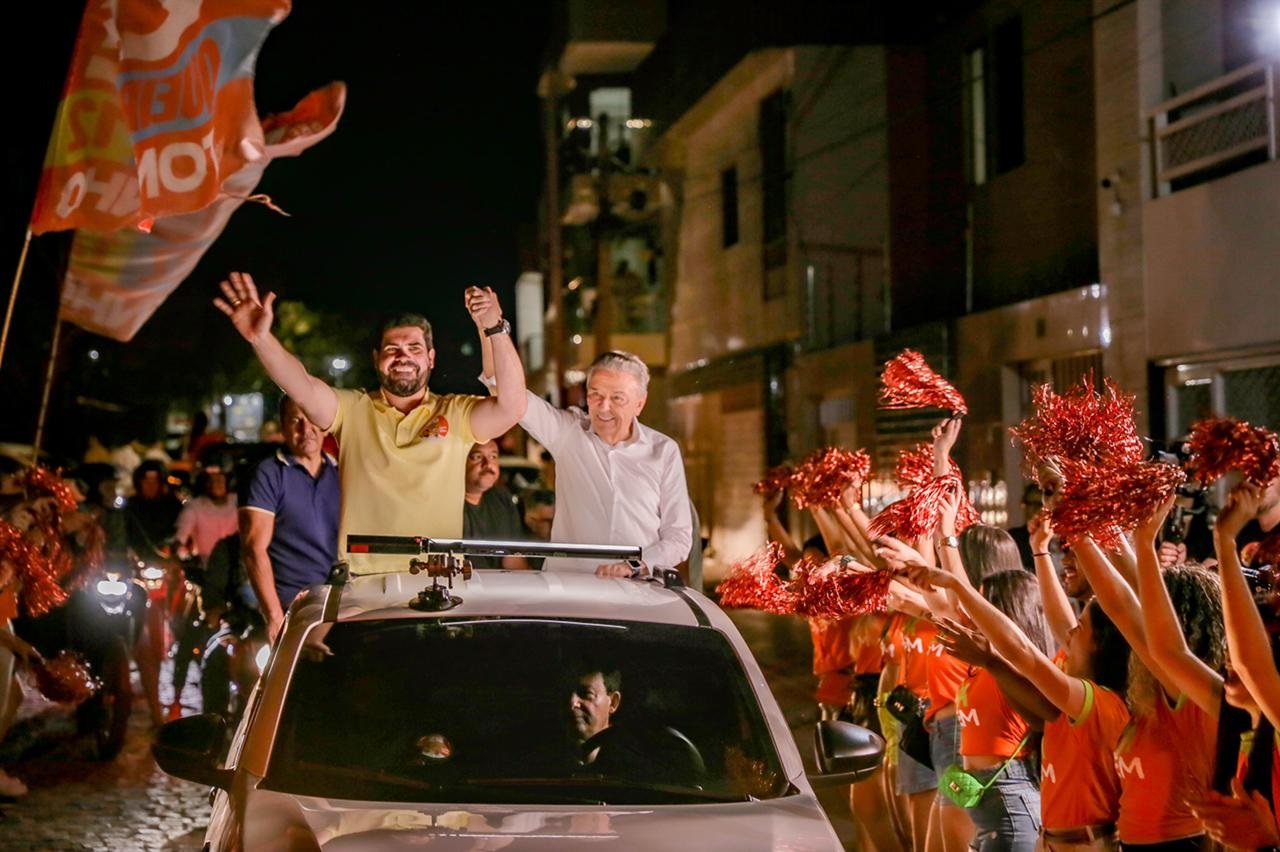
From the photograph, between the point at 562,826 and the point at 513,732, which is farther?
the point at 513,732

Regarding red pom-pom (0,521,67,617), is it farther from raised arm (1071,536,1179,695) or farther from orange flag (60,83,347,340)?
orange flag (60,83,347,340)

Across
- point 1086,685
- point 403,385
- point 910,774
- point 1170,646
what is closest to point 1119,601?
point 1170,646

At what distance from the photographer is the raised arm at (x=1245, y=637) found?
12.8 ft

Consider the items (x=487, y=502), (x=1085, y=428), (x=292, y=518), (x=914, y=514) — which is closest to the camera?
(x=1085, y=428)

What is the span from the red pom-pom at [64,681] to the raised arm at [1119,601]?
5.11 metres

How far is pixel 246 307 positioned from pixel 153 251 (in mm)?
8071

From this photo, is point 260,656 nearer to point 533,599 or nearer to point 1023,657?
point 533,599

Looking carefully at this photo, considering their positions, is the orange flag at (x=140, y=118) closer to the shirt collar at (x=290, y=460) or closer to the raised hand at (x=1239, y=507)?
the shirt collar at (x=290, y=460)

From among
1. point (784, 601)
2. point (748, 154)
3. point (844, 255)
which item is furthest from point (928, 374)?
point (748, 154)

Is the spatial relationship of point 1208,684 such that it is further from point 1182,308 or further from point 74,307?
point 74,307

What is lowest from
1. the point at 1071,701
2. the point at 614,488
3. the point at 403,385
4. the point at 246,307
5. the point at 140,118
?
the point at 1071,701

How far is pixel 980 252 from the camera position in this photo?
18.3m

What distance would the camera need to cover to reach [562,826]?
3.99 metres

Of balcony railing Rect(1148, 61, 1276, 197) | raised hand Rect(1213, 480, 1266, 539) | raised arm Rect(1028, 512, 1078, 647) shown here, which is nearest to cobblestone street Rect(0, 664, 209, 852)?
raised arm Rect(1028, 512, 1078, 647)
